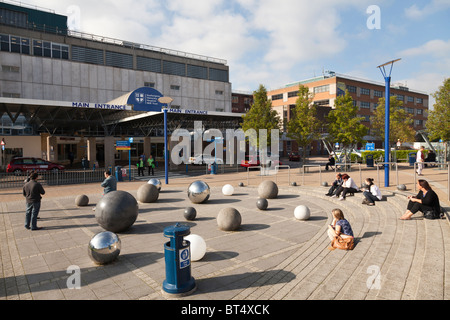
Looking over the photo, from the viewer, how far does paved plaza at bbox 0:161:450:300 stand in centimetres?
501

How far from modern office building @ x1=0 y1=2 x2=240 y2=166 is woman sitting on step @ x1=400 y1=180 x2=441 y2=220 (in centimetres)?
2359

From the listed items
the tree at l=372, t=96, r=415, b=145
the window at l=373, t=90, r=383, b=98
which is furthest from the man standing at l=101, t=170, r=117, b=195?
the window at l=373, t=90, r=383, b=98

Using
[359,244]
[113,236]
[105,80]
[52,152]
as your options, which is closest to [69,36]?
[105,80]

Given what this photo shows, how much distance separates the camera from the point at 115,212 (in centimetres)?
864

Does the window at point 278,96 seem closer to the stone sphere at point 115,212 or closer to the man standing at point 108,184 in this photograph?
the man standing at point 108,184

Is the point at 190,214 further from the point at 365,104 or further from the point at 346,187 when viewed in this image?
the point at 365,104

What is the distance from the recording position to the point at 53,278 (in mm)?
6016

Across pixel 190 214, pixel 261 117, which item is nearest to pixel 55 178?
pixel 190 214

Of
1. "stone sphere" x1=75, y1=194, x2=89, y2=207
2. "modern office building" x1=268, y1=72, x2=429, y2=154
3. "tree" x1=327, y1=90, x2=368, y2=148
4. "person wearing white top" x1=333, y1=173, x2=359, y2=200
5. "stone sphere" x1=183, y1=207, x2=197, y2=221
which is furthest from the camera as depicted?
"modern office building" x1=268, y1=72, x2=429, y2=154

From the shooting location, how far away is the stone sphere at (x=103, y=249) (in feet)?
21.2

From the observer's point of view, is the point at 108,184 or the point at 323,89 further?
the point at 323,89

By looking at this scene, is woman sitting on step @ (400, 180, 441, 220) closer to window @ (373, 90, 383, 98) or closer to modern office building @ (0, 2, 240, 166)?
modern office building @ (0, 2, 240, 166)

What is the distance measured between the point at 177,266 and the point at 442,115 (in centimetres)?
2901
